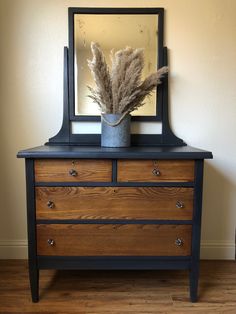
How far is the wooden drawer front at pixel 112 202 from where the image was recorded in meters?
1.49

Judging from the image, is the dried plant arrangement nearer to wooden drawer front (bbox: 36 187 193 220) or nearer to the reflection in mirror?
the reflection in mirror

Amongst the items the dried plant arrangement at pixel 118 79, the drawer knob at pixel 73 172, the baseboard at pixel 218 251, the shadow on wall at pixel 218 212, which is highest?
the dried plant arrangement at pixel 118 79

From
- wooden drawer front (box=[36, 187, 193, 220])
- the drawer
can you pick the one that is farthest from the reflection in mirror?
the drawer

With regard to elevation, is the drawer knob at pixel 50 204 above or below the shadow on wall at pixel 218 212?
above

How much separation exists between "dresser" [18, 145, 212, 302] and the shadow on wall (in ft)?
1.96

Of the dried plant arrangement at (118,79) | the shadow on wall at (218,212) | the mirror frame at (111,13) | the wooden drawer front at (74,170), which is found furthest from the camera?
the shadow on wall at (218,212)

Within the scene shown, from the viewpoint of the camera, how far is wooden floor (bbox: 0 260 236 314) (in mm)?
1542

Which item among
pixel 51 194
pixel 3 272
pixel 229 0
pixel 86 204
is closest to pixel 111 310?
pixel 86 204

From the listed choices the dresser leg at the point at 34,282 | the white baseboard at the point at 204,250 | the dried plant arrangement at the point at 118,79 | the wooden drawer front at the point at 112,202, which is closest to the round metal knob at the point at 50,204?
the wooden drawer front at the point at 112,202

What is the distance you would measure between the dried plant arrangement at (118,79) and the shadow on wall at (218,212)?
0.80m

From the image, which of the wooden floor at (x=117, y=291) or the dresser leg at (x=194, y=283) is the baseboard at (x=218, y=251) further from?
the dresser leg at (x=194, y=283)

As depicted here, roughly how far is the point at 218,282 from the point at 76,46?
1840 millimetres

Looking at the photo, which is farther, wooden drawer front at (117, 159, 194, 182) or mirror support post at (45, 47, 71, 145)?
mirror support post at (45, 47, 71, 145)

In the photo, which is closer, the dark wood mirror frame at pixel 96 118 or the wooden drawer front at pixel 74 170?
the wooden drawer front at pixel 74 170
